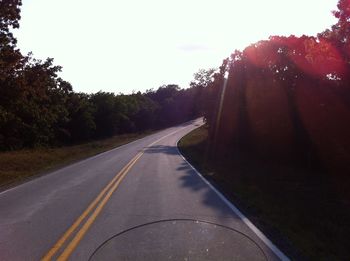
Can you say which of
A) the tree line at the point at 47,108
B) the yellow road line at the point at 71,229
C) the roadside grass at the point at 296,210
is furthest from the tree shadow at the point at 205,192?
the tree line at the point at 47,108

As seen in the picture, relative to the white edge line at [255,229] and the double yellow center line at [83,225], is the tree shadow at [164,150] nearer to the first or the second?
the double yellow center line at [83,225]

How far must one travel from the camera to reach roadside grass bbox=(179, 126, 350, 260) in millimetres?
7574

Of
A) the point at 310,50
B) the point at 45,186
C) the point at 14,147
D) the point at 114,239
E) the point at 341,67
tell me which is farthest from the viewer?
the point at 14,147

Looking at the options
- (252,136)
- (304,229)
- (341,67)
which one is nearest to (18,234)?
(304,229)

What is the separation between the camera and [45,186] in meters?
16.7

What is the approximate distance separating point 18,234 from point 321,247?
510 cm

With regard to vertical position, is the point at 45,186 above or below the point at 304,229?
above

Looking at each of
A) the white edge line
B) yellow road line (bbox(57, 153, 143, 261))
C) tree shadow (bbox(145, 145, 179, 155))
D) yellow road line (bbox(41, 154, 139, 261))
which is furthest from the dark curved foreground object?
tree shadow (bbox(145, 145, 179, 155))

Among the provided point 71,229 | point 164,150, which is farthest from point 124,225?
point 164,150

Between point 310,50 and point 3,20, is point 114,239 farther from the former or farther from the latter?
point 3,20

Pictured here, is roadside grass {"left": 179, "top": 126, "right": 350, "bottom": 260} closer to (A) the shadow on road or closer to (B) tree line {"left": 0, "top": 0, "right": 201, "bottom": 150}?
(A) the shadow on road

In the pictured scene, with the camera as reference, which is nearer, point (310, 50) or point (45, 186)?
point (45, 186)

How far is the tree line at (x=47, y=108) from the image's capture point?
28656mm

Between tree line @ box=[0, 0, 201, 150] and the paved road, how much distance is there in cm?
1477
